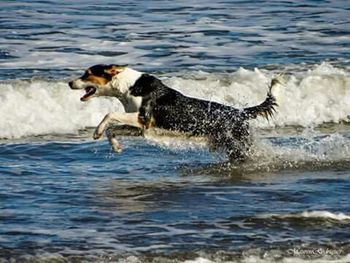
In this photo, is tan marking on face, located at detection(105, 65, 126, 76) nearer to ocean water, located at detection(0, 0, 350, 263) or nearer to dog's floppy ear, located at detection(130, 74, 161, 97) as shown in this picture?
dog's floppy ear, located at detection(130, 74, 161, 97)

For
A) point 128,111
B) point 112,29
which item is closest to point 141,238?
point 128,111

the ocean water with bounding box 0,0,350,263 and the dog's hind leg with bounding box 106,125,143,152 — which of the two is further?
the dog's hind leg with bounding box 106,125,143,152

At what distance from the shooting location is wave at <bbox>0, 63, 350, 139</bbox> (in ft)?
46.9

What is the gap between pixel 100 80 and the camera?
37.3ft

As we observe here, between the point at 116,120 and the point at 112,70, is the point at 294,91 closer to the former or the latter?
the point at 112,70

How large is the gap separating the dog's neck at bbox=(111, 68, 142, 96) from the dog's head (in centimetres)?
2

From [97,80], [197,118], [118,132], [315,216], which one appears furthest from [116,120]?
[315,216]

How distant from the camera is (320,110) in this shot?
15.7 m

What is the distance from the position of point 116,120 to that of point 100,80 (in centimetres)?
53

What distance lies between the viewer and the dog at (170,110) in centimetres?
1130

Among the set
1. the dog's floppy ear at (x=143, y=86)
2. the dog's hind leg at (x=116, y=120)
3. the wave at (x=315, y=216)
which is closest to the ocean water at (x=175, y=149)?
the wave at (x=315, y=216)

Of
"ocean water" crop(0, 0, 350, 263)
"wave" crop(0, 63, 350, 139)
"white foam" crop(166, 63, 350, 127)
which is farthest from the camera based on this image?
"white foam" crop(166, 63, 350, 127)

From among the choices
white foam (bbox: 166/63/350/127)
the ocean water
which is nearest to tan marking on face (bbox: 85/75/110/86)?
the ocean water

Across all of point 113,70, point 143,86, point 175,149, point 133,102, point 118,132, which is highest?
point 113,70
